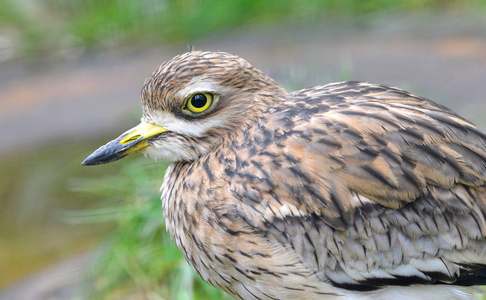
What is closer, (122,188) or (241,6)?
(122,188)

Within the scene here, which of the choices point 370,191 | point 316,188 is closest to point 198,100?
point 316,188

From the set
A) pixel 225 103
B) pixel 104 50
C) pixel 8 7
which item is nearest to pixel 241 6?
pixel 104 50

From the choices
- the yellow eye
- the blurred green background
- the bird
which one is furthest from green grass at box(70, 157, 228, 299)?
the yellow eye

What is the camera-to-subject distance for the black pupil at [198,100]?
3.21m

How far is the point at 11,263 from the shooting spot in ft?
16.8

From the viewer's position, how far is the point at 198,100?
10.5 feet

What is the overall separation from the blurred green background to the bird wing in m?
1.38

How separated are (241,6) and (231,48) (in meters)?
0.69

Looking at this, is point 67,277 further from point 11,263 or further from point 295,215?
point 295,215

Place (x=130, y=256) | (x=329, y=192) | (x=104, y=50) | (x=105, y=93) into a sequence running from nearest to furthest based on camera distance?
1. (x=329, y=192)
2. (x=130, y=256)
3. (x=105, y=93)
4. (x=104, y=50)

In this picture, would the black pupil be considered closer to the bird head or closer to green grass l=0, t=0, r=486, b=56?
the bird head

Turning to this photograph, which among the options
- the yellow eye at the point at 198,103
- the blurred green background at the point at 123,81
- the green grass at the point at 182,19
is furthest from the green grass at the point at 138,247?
the green grass at the point at 182,19

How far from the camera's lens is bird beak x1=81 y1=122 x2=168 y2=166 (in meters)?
3.27

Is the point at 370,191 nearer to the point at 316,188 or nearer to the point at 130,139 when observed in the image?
the point at 316,188
